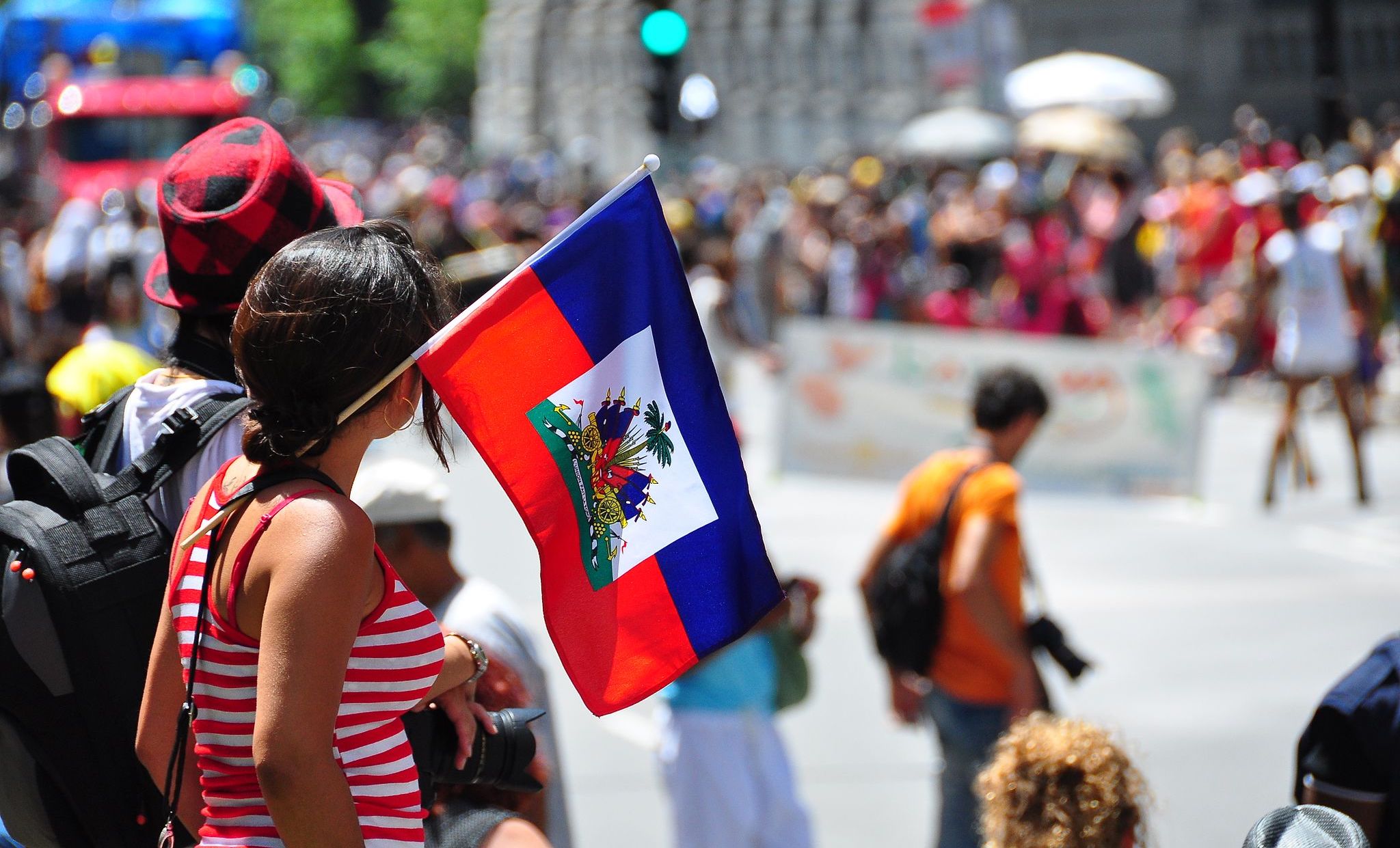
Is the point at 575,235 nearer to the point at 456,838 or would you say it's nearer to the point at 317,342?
the point at 317,342

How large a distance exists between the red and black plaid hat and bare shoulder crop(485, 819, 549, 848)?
0.94 m

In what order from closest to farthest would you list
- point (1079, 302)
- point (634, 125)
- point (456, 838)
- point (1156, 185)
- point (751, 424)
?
1. point (456, 838)
2. point (1079, 302)
3. point (751, 424)
4. point (1156, 185)
5. point (634, 125)

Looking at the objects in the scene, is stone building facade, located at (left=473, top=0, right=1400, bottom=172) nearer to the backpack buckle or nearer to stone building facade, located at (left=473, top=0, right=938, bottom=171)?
stone building facade, located at (left=473, top=0, right=938, bottom=171)

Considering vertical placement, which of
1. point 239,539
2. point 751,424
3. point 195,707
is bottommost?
point 751,424

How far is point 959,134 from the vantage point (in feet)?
84.1

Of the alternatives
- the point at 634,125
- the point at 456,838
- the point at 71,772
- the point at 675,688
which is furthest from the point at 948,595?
the point at 634,125

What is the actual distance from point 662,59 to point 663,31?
64 centimetres

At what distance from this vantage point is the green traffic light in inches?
666

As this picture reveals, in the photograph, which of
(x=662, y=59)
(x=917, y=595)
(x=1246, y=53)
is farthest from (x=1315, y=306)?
(x=1246, y=53)

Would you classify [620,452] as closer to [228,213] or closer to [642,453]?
[642,453]

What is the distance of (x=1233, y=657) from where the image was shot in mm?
7918

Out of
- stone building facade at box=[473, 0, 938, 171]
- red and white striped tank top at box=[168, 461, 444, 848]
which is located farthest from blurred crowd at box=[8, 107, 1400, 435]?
stone building facade at box=[473, 0, 938, 171]

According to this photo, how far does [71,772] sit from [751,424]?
1263cm

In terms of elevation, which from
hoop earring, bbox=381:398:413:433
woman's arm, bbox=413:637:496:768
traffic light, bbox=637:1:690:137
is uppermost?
traffic light, bbox=637:1:690:137
